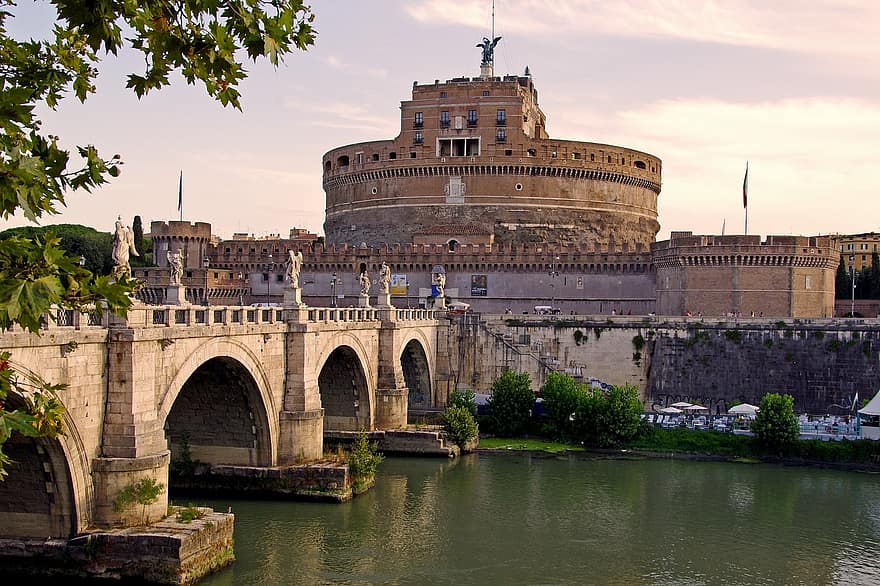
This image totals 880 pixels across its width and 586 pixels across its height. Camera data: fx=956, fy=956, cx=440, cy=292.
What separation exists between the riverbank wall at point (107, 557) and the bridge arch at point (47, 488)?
254mm

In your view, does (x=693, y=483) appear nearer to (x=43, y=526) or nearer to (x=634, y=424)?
(x=634, y=424)

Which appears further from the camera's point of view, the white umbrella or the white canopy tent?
the white umbrella

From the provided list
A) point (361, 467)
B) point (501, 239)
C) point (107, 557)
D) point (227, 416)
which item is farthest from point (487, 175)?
point (107, 557)

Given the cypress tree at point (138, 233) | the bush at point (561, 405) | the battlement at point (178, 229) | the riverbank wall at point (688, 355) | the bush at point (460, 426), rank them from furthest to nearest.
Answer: the cypress tree at point (138, 233), the battlement at point (178, 229), the riverbank wall at point (688, 355), the bush at point (561, 405), the bush at point (460, 426)

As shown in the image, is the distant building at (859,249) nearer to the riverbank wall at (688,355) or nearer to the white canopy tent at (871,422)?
the riverbank wall at (688,355)

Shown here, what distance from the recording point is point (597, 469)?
29922 mm

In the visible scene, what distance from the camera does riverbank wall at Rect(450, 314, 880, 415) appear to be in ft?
124

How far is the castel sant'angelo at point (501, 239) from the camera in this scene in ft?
147

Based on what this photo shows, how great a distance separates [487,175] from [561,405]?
24778 millimetres

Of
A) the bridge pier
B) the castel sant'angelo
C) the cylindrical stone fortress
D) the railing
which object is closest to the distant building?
the castel sant'angelo

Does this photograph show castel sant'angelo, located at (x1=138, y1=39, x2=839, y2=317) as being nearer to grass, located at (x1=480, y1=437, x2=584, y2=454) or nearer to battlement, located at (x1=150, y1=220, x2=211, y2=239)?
battlement, located at (x1=150, y1=220, x2=211, y2=239)

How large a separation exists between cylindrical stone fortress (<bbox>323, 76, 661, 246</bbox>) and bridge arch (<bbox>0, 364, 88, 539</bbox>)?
130 feet

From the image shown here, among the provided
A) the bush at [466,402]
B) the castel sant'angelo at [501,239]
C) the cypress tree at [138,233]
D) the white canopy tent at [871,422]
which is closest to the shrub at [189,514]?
the bush at [466,402]

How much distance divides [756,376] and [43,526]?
97.9ft
